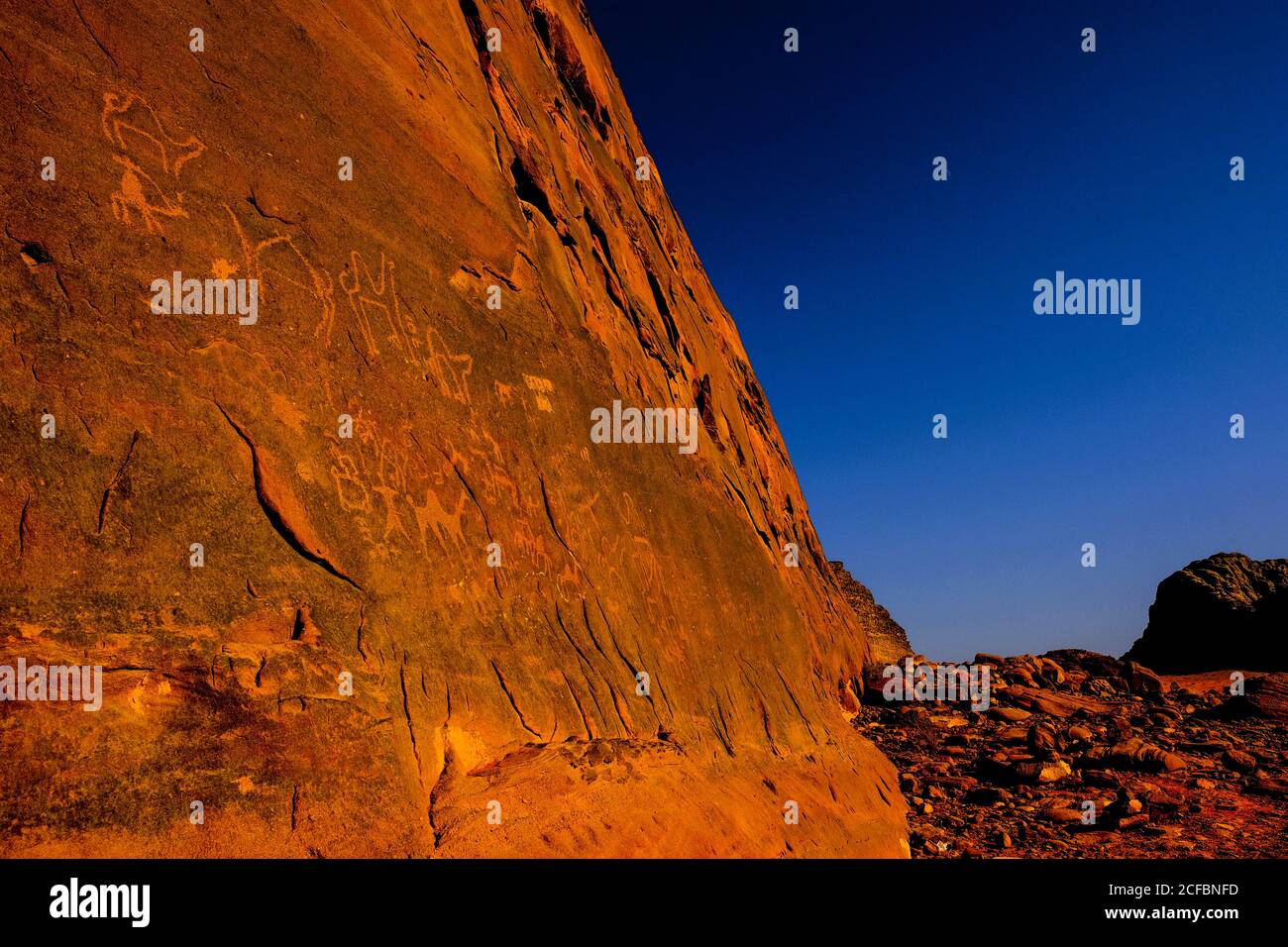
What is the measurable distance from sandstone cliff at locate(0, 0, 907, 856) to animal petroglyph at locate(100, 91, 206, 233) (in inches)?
0.7

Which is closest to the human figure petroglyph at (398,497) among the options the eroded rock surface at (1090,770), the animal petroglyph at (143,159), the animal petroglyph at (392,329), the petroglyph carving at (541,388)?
the animal petroglyph at (392,329)

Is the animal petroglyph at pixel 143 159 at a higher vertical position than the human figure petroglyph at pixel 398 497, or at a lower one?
higher

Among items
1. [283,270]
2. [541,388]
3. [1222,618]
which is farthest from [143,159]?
[1222,618]

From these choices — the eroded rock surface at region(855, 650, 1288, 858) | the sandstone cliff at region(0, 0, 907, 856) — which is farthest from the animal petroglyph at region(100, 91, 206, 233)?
the eroded rock surface at region(855, 650, 1288, 858)

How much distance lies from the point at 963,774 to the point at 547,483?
874cm

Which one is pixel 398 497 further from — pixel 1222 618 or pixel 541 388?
pixel 1222 618

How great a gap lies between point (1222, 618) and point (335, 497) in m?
31.9

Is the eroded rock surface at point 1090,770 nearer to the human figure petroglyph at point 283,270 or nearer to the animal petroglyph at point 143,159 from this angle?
the human figure petroglyph at point 283,270

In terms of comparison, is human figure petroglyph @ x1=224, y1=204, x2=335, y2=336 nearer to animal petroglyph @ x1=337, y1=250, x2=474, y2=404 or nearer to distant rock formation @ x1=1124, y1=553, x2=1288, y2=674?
animal petroglyph @ x1=337, y1=250, x2=474, y2=404

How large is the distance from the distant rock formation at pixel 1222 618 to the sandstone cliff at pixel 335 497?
80.3 ft

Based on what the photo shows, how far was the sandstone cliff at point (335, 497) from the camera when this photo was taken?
3266 millimetres
